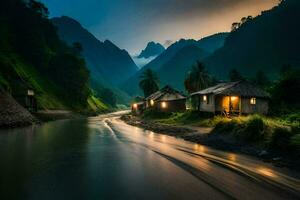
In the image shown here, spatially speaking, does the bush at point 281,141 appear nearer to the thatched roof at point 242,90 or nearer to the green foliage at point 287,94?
the thatched roof at point 242,90

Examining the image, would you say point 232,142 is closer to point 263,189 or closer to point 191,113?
point 263,189

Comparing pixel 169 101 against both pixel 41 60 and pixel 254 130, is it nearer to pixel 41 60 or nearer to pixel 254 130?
pixel 254 130

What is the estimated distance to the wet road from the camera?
1395cm

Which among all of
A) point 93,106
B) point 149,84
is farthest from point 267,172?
point 93,106

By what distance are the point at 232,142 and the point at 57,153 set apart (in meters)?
18.0

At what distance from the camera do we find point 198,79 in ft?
287

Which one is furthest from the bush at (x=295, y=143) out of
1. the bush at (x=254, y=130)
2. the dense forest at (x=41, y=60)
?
the dense forest at (x=41, y=60)

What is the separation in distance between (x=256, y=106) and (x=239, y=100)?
133 inches

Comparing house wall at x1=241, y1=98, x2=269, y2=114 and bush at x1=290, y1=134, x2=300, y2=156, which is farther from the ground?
house wall at x1=241, y1=98, x2=269, y2=114

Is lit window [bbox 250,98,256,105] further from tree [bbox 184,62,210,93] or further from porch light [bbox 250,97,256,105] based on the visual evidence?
tree [bbox 184,62,210,93]

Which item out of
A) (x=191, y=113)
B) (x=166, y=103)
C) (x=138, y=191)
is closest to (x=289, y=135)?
(x=138, y=191)

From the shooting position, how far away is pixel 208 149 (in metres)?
27.6

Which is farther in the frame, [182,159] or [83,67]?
[83,67]

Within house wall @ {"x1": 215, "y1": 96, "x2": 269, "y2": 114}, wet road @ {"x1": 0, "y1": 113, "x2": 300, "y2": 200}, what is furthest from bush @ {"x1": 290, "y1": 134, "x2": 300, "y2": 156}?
house wall @ {"x1": 215, "y1": 96, "x2": 269, "y2": 114}
